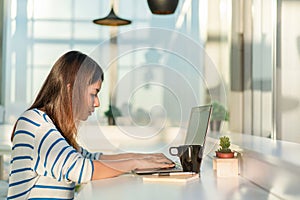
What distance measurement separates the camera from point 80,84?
1491 mm

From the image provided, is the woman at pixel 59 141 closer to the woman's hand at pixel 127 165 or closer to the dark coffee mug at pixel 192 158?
the woman's hand at pixel 127 165

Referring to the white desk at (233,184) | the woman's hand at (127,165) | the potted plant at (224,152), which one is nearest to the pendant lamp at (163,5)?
the white desk at (233,184)

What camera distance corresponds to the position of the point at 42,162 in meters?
1.37

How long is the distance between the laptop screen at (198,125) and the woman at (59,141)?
6.8 inches

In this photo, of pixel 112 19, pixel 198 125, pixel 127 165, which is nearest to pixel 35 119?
pixel 127 165

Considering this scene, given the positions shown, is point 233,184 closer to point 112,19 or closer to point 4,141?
point 4,141

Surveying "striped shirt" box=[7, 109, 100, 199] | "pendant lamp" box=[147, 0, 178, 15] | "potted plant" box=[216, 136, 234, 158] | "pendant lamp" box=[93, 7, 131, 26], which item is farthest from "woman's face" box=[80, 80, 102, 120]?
"pendant lamp" box=[93, 7, 131, 26]

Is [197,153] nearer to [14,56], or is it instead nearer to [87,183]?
[87,183]

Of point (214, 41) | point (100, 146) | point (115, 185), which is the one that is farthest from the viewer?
point (214, 41)

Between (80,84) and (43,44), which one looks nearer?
(80,84)

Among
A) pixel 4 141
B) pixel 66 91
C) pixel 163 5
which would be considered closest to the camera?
pixel 66 91

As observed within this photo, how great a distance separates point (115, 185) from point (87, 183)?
0.30 ft

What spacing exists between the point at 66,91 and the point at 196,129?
0.50 metres

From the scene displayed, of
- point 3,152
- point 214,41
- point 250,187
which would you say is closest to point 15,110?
point 3,152
